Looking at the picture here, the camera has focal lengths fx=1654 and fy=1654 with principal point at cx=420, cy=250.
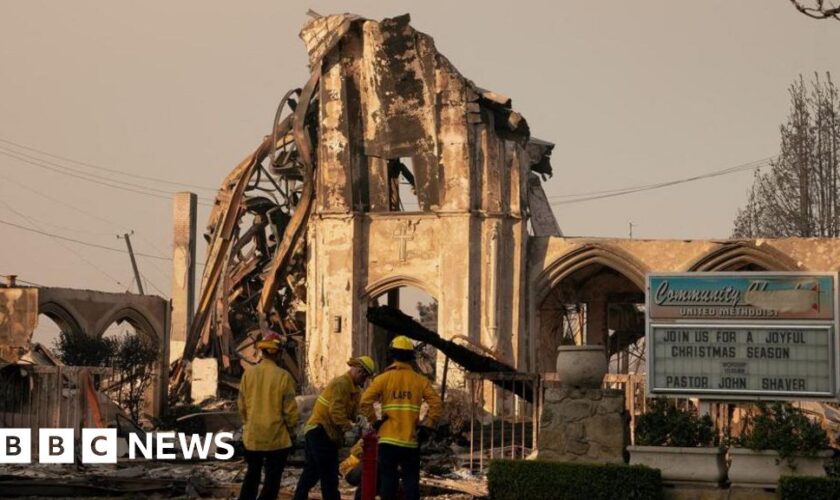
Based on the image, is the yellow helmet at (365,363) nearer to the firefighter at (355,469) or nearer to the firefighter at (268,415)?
the firefighter at (268,415)

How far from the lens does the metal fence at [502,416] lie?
23297 mm

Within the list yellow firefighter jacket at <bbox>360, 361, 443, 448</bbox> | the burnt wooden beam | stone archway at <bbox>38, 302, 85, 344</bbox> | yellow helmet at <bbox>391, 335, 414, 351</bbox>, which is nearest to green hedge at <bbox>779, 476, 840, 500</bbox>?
yellow firefighter jacket at <bbox>360, 361, 443, 448</bbox>

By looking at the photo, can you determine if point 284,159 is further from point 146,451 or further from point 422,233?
point 146,451

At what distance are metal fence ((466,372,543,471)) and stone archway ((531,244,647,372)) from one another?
2.04 metres

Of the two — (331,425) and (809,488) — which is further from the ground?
(331,425)

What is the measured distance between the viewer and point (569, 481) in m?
15.7

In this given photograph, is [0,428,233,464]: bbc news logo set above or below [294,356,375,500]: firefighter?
below

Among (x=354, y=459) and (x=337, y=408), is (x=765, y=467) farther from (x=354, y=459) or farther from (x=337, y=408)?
(x=337, y=408)

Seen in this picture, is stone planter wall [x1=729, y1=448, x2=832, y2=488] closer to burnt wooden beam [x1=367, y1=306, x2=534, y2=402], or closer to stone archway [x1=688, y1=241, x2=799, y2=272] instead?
burnt wooden beam [x1=367, y1=306, x2=534, y2=402]

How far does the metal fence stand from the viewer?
917 inches

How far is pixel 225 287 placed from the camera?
40062 mm

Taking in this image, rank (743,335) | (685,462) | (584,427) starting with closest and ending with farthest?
(685,462) → (584,427) → (743,335)

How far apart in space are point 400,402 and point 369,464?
2.06 ft

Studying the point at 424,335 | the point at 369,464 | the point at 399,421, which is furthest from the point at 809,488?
the point at 424,335
